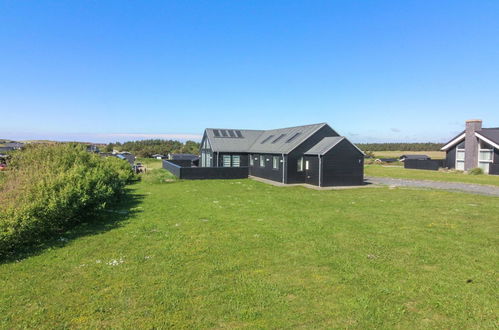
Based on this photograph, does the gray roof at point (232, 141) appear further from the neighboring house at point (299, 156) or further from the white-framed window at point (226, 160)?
the white-framed window at point (226, 160)

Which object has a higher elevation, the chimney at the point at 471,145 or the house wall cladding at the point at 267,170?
the chimney at the point at 471,145

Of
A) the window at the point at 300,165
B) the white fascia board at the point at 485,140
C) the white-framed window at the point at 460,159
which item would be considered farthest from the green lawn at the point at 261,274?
the white-framed window at the point at 460,159

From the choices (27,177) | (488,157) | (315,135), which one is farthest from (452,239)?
(488,157)

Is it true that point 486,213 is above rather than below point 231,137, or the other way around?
below

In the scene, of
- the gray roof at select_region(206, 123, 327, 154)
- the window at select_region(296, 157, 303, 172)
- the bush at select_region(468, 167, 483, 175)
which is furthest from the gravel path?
the bush at select_region(468, 167, 483, 175)

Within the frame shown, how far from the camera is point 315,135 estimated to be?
2486 cm

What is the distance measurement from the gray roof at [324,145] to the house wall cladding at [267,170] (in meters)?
2.87

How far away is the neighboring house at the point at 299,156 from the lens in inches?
878

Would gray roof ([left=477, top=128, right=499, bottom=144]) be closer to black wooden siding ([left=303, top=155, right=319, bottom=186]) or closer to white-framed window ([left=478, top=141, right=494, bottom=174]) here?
white-framed window ([left=478, top=141, right=494, bottom=174])

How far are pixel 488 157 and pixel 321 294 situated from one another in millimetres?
38425

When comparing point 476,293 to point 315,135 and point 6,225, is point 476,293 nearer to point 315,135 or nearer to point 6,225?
point 6,225

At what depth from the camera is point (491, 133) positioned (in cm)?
3344

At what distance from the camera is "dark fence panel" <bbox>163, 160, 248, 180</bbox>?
1065 inches

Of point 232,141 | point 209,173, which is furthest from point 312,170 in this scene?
point 232,141
